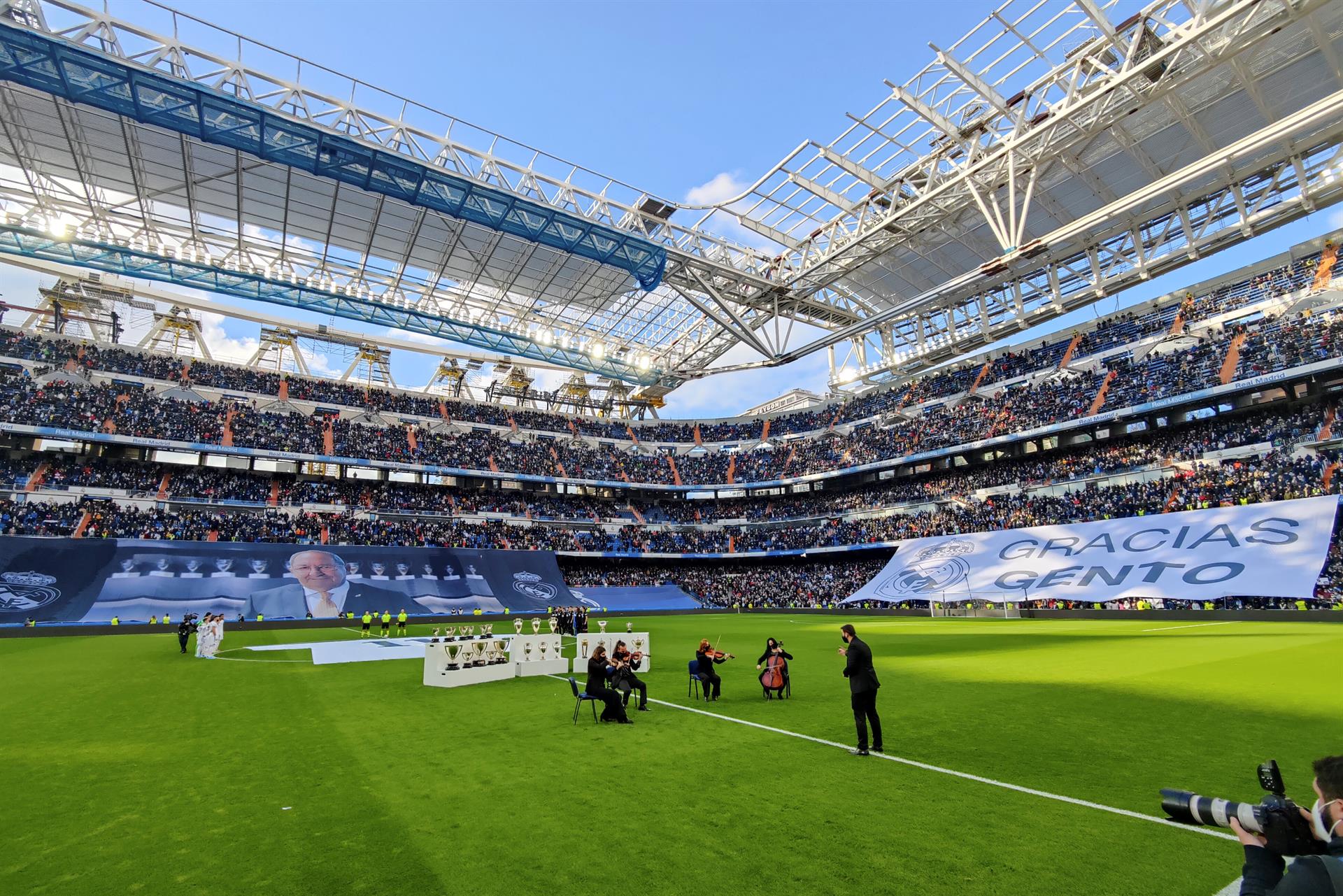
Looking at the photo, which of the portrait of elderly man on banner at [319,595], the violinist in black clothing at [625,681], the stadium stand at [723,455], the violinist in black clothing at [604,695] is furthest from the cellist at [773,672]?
the portrait of elderly man on banner at [319,595]

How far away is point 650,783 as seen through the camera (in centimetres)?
704

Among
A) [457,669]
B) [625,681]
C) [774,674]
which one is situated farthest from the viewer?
[457,669]

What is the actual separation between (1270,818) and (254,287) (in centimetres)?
3398

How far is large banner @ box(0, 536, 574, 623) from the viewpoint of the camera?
106 ft

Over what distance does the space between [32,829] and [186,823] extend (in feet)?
4.07

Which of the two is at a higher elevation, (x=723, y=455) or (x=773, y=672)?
(x=723, y=455)

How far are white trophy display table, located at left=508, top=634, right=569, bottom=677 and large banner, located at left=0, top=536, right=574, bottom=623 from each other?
2655cm

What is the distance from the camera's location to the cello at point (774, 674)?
39.7 ft

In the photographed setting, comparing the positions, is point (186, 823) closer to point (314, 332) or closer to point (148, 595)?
point (148, 595)

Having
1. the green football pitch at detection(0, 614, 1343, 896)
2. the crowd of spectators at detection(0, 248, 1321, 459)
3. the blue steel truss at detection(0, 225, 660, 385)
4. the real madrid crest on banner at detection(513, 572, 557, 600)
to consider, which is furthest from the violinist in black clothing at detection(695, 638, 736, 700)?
the crowd of spectators at detection(0, 248, 1321, 459)

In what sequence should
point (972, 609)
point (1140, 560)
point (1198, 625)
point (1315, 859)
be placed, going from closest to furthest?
point (1315, 859), point (1198, 625), point (1140, 560), point (972, 609)

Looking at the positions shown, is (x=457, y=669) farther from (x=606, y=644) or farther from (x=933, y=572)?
(x=933, y=572)

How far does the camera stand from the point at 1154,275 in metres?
29.4

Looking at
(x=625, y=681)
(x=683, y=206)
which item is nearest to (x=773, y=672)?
(x=625, y=681)
